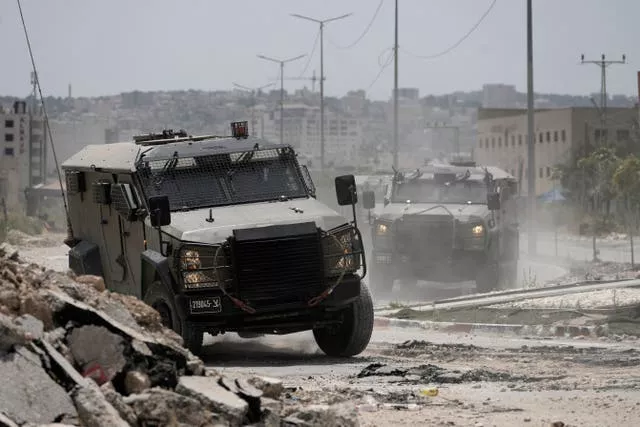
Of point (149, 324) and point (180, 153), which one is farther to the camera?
point (180, 153)

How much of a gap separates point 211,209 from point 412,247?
11.7 metres

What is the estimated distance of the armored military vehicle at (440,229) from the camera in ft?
85.5

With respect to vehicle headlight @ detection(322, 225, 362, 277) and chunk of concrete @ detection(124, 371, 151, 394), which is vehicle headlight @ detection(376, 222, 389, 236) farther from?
chunk of concrete @ detection(124, 371, 151, 394)

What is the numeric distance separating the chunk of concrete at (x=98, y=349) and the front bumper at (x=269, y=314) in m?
4.16

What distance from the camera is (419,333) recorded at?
1994 centimetres

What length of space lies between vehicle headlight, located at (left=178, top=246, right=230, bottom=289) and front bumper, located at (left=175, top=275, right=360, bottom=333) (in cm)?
10

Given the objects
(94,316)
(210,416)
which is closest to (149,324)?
(94,316)

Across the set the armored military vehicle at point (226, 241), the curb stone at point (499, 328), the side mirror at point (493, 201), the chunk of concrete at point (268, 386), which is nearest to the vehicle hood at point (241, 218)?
the armored military vehicle at point (226, 241)

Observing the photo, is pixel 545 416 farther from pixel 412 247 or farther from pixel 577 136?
pixel 577 136

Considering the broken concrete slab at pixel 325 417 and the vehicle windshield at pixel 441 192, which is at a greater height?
the vehicle windshield at pixel 441 192

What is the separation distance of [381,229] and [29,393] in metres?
18.3

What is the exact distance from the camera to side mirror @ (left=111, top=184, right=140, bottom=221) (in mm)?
15281

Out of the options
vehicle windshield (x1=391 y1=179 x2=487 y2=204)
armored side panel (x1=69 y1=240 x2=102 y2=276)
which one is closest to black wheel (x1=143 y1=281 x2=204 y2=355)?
armored side panel (x1=69 y1=240 x2=102 y2=276)

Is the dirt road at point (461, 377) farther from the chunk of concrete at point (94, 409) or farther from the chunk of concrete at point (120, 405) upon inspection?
the chunk of concrete at point (94, 409)
